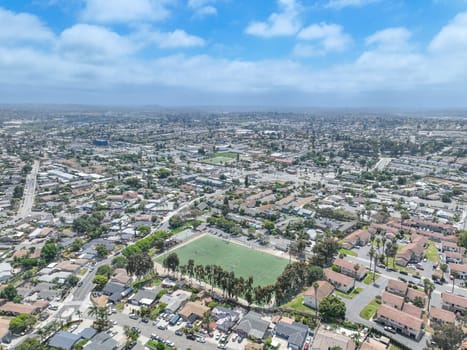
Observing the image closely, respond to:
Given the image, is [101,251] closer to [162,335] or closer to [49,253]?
[49,253]

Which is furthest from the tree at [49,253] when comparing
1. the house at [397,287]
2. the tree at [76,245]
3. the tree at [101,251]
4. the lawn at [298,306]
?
the house at [397,287]

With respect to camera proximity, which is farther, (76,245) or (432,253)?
(76,245)

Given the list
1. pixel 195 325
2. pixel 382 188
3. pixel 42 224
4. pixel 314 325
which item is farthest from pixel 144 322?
pixel 382 188

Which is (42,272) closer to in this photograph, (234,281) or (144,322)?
(144,322)

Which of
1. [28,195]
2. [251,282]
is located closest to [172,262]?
[251,282]

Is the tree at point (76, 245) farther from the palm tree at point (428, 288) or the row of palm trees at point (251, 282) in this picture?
the palm tree at point (428, 288)
